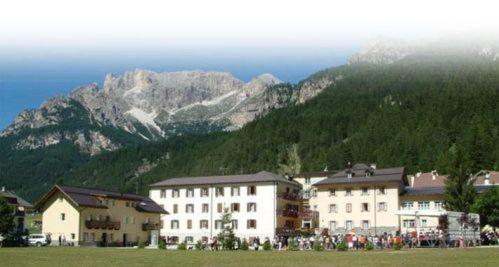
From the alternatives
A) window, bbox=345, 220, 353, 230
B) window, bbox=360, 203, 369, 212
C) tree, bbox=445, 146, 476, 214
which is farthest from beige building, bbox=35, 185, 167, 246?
tree, bbox=445, 146, 476, 214

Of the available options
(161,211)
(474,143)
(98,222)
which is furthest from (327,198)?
(474,143)

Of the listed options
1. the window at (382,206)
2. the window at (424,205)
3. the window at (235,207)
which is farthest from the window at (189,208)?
the window at (424,205)

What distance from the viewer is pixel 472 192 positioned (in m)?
85.9

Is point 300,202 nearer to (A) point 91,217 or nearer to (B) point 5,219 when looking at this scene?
(A) point 91,217

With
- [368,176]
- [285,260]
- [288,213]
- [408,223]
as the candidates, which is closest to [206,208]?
[288,213]

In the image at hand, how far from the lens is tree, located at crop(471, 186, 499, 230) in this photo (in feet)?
271

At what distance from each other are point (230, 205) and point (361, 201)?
931 inches

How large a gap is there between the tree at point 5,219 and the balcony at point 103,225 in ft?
48.0

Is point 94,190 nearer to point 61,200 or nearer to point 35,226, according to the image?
point 61,200

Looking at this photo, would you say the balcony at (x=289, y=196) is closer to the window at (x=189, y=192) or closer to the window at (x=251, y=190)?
the window at (x=251, y=190)

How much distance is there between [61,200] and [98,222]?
21.3ft

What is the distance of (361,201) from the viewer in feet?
362

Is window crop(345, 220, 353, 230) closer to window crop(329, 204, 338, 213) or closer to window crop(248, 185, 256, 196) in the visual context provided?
window crop(329, 204, 338, 213)

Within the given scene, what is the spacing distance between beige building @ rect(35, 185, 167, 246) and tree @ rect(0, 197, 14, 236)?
1056 cm
